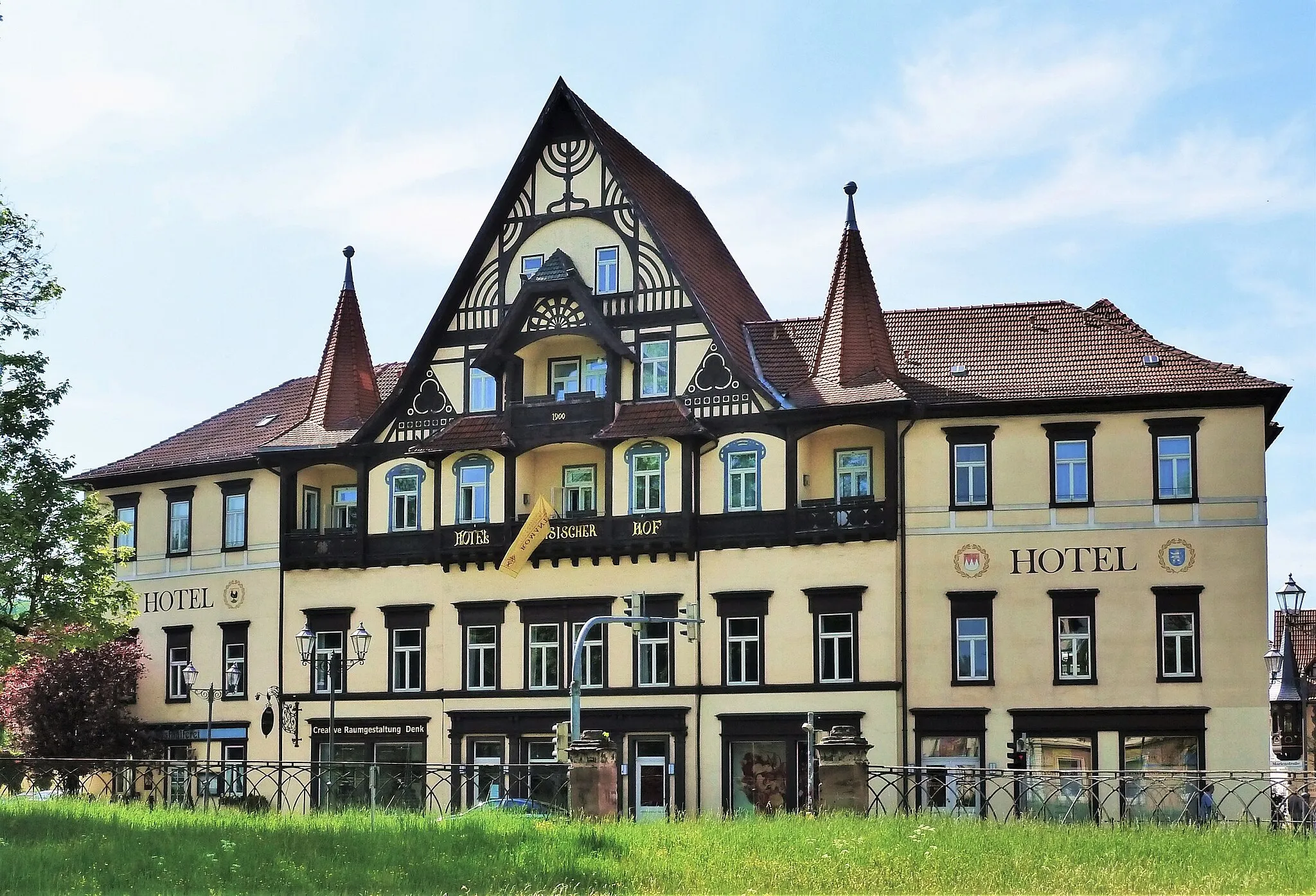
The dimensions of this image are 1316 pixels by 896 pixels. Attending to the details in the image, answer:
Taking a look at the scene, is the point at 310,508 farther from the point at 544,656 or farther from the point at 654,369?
the point at 654,369

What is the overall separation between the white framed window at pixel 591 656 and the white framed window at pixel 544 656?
53cm

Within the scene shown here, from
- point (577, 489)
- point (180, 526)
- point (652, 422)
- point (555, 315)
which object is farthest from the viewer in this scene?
point (180, 526)

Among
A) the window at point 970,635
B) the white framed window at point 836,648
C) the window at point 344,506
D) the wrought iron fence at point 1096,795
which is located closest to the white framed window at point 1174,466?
the window at point 970,635

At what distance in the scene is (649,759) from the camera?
47.5 meters

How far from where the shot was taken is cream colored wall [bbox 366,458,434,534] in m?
51.4

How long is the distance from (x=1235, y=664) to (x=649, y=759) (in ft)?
47.5

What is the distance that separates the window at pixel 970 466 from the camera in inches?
1813

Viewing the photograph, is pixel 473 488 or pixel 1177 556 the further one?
pixel 473 488

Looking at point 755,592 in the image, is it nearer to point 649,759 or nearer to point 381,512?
point 649,759

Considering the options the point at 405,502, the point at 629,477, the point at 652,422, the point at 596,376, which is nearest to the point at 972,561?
the point at 652,422

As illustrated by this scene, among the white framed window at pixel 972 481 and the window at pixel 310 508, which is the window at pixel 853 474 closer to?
the white framed window at pixel 972 481

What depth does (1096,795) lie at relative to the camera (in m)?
31.9

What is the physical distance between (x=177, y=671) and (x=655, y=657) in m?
15.3

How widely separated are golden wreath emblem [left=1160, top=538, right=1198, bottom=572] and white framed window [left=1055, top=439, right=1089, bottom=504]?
2.31 metres
